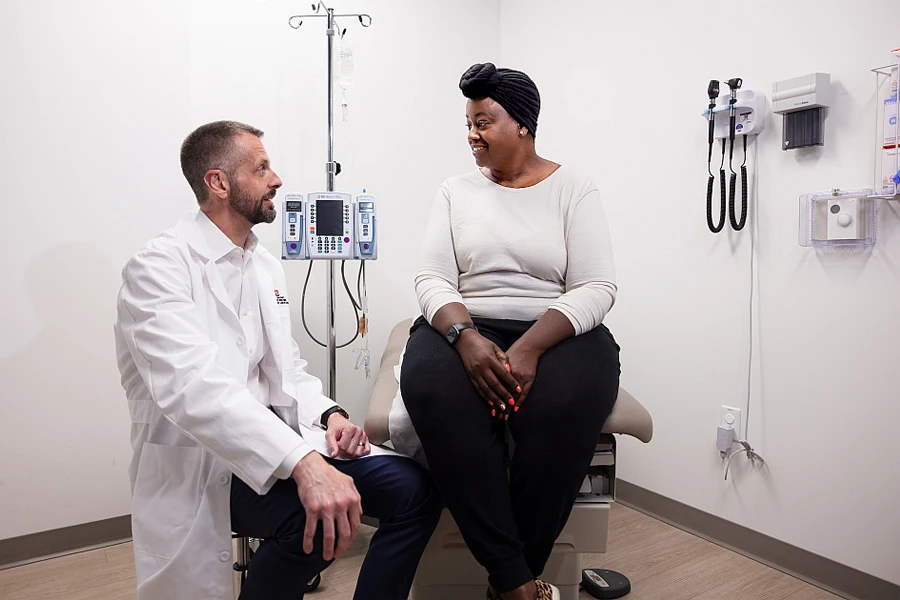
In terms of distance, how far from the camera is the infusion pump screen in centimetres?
224

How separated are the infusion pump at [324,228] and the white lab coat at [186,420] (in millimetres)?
828

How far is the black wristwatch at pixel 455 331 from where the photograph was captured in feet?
4.92

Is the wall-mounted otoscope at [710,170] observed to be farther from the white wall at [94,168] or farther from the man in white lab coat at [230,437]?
the white wall at [94,168]

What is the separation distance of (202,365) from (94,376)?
128 centimetres

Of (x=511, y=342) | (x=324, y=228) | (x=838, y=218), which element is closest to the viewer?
(x=511, y=342)

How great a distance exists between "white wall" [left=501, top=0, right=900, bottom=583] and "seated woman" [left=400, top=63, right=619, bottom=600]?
0.72m

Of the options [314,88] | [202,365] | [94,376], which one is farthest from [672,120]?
[94,376]

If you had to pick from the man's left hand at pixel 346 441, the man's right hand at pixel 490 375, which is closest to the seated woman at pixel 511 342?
the man's right hand at pixel 490 375

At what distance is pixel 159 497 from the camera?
124cm

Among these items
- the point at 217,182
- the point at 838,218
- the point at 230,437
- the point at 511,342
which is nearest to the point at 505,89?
the point at 511,342

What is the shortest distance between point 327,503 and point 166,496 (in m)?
0.35

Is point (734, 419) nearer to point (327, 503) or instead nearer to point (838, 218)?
point (838, 218)

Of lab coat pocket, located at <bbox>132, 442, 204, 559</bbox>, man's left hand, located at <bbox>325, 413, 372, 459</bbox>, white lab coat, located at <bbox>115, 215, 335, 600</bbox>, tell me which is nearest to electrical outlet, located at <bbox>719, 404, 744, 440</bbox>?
man's left hand, located at <bbox>325, 413, 372, 459</bbox>

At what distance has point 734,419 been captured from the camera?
2.15 metres
